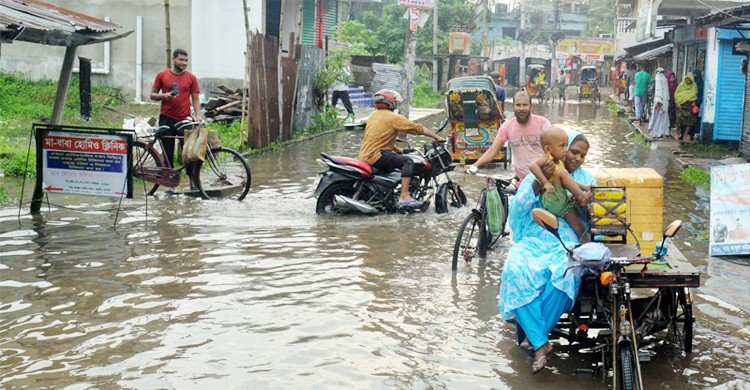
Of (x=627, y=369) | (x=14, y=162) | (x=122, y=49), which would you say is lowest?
(x=627, y=369)

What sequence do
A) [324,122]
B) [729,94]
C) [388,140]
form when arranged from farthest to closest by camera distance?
[324,122] → [729,94] → [388,140]

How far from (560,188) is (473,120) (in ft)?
37.1

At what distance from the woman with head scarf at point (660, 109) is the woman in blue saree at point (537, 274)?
722 inches

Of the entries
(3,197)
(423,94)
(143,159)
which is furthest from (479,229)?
(423,94)

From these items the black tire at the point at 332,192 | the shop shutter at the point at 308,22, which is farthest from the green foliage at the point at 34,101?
the shop shutter at the point at 308,22

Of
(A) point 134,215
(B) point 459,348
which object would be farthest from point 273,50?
(B) point 459,348

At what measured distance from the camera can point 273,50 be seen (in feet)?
60.9

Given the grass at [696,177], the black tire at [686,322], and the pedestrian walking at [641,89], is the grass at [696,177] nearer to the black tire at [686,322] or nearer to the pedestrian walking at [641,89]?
the black tire at [686,322]

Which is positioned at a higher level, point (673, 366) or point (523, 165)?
point (523, 165)

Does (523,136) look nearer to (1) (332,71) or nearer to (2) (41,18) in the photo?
(2) (41,18)

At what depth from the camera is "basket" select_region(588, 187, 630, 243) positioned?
6039mm

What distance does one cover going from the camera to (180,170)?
12.0m

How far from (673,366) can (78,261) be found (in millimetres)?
5490

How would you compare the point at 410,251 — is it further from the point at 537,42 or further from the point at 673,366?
the point at 537,42
